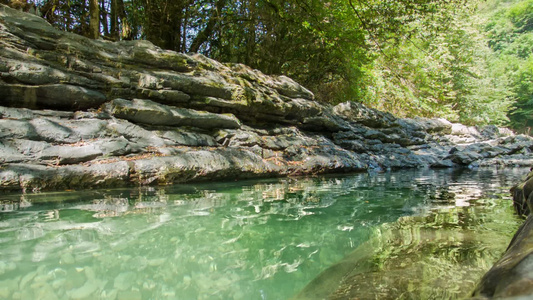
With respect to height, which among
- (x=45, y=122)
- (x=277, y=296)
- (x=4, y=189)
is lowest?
(x=277, y=296)

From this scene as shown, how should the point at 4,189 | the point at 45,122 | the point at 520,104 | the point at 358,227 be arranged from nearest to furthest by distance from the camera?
1. the point at 358,227
2. the point at 4,189
3. the point at 45,122
4. the point at 520,104

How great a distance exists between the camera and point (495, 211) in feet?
11.0

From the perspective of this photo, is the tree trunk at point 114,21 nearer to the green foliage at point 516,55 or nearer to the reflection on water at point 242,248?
the reflection on water at point 242,248

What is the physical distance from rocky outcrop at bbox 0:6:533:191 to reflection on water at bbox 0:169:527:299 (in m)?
1.47

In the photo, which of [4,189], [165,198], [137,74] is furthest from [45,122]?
[165,198]

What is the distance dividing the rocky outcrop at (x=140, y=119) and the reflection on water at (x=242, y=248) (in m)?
1.47

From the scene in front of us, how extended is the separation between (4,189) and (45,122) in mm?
1734

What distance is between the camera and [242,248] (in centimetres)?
226

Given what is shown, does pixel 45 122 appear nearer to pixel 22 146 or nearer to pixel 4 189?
pixel 22 146

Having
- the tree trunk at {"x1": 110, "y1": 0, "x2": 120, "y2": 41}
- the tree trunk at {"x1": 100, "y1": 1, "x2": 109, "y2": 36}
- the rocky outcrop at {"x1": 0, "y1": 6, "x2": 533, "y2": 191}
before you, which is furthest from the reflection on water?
the tree trunk at {"x1": 100, "y1": 1, "x2": 109, "y2": 36}

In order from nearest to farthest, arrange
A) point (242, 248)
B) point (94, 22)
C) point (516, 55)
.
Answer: point (242, 248) → point (94, 22) → point (516, 55)

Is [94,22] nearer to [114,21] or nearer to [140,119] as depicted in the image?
[114,21]

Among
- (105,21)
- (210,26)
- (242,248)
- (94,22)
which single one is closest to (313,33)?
(210,26)

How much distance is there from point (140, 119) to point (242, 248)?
5.63 m
